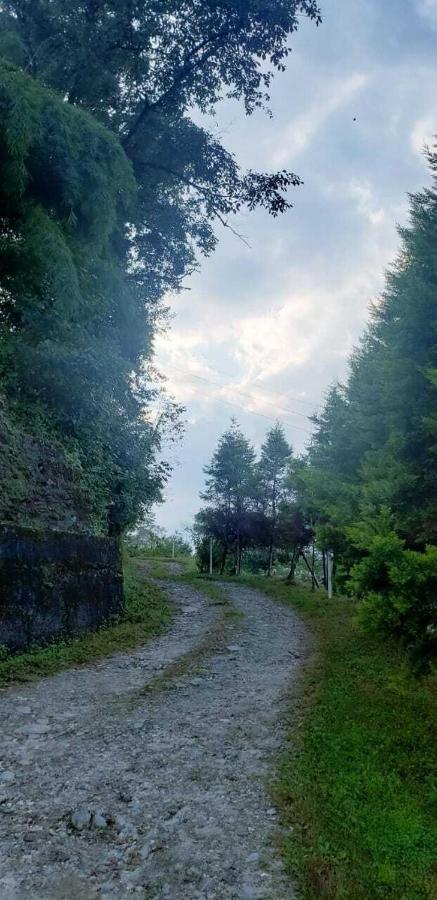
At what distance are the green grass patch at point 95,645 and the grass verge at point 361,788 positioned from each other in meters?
3.54

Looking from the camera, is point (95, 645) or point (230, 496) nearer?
point (95, 645)

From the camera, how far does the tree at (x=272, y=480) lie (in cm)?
2831

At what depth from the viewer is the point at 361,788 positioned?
4.26m

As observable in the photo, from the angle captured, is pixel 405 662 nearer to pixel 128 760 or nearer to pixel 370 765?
pixel 370 765

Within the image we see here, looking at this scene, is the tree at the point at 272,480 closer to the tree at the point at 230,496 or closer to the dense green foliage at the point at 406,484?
the tree at the point at 230,496

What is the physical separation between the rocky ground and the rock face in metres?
1.16

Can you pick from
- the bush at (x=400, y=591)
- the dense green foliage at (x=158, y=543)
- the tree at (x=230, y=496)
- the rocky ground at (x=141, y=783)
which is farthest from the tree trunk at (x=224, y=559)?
the bush at (x=400, y=591)

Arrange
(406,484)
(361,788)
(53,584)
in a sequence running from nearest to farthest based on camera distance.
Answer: (361,788) → (406,484) → (53,584)

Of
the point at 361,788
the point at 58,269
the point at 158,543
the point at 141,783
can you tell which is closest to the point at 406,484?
the point at 361,788

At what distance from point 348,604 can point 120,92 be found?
1780 cm

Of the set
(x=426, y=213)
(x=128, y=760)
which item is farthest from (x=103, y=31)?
(x=128, y=760)

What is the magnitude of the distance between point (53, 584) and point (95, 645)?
134 cm

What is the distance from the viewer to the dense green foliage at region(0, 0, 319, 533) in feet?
36.0

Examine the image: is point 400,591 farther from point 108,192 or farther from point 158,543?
point 158,543
